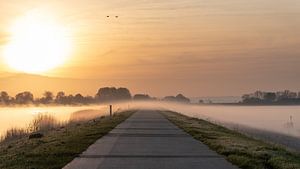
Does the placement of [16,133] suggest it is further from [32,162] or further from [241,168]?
[241,168]

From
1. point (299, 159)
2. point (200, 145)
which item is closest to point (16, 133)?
point (200, 145)

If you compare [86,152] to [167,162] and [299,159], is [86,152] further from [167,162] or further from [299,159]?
[299,159]

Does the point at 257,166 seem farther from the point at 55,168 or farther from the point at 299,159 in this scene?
the point at 55,168

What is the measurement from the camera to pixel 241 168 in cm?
1556

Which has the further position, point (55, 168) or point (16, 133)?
point (16, 133)

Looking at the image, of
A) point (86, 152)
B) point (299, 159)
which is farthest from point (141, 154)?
point (299, 159)

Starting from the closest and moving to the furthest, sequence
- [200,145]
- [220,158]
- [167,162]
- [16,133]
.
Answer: [167,162] < [220,158] < [200,145] < [16,133]

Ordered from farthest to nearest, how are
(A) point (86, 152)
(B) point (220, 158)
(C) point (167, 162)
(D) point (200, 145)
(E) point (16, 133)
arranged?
(E) point (16, 133) < (D) point (200, 145) < (A) point (86, 152) < (B) point (220, 158) < (C) point (167, 162)

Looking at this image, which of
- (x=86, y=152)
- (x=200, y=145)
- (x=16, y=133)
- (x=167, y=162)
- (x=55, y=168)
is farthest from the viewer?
(x=16, y=133)

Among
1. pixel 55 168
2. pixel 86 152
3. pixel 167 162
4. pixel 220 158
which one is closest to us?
pixel 55 168

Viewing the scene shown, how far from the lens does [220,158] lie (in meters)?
17.9

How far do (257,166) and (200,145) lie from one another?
22.4 feet

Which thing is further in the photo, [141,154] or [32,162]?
[141,154]

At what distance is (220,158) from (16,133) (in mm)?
22598
